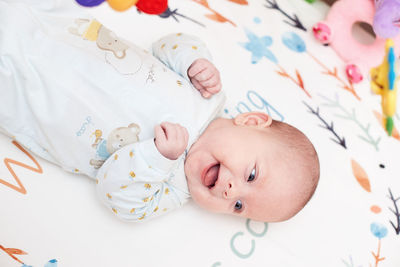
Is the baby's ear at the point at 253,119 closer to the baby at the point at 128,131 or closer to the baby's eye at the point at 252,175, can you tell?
the baby at the point at 128,131

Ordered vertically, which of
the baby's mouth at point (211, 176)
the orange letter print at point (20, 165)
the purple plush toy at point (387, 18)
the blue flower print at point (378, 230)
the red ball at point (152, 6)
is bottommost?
the orange letter print at point (20, 165)

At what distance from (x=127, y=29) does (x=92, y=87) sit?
0.40 meters

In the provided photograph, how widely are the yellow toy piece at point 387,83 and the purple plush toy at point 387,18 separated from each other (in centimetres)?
4

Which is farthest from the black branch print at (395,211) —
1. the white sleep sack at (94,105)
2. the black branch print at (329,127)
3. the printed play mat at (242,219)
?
the white sleep sack at (94,105)

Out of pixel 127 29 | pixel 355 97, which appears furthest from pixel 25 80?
pixel 355 97

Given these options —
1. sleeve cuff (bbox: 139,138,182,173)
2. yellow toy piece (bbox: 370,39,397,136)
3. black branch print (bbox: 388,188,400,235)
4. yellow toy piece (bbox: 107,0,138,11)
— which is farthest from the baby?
yellow toy piece (bbox: 370,39,397,136)

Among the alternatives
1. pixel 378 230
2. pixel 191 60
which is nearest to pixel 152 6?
pixel 191 60

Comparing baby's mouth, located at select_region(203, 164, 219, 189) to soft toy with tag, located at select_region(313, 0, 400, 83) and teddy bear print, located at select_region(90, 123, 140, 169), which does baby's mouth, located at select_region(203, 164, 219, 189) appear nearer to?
teddy bear print, located at select_region(90, 123, 140, 169)

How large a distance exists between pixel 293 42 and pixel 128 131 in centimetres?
74

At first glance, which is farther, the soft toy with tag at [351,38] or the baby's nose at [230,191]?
the soft toy with tag at [351,38]

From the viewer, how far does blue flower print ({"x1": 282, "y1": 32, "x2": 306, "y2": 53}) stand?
5.15 feet

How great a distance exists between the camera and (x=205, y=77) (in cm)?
124

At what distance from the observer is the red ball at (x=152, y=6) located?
1487 mm

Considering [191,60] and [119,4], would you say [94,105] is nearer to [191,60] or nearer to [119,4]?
[191,60]
